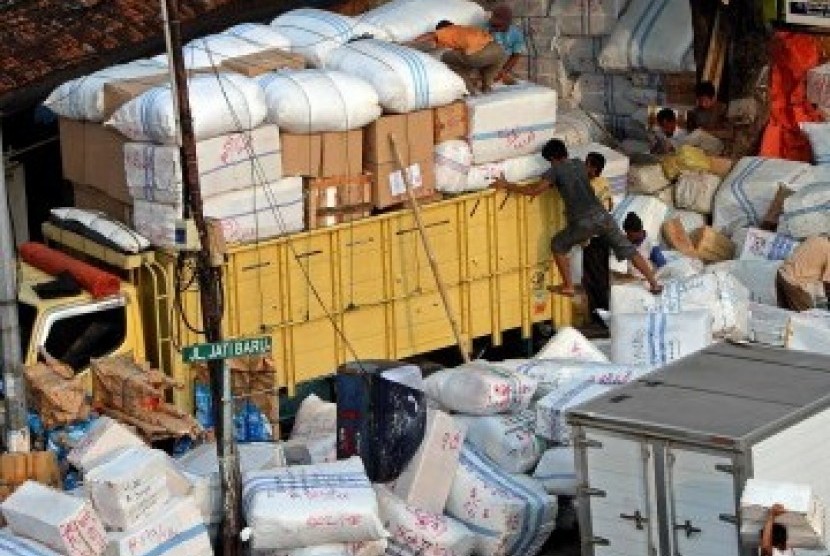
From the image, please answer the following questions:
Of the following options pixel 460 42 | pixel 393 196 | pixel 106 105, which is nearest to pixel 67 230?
pixel 106 105

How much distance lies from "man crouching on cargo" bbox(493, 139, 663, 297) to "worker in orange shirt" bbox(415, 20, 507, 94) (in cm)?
92

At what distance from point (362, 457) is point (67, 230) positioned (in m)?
3.40

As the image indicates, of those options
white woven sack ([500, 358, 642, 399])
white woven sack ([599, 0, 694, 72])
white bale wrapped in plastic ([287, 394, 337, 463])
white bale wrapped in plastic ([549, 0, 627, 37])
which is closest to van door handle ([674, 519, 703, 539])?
white woven sack ([500, 358, 642, 399])

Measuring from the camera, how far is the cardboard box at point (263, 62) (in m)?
19.0

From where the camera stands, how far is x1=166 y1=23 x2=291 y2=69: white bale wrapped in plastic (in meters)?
19.6

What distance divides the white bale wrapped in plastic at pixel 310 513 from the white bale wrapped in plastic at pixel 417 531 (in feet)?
0.97

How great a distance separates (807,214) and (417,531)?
625 centimetres

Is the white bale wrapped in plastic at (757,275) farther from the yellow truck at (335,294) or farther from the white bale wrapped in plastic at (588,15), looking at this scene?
the white bale wrapped in plastic at (588,15)

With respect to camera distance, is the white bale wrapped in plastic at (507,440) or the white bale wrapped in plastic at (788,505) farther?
the white bale wrapped in plastic at (507,440)

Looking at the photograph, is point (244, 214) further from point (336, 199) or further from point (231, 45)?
point (231, 45)

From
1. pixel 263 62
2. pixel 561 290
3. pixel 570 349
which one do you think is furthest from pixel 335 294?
pixel 561 290

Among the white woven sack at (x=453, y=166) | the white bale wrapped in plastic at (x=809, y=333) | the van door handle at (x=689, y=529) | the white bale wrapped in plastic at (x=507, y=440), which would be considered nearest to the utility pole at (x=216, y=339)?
the white bale wrapped in plastic at (x=507, y=440)

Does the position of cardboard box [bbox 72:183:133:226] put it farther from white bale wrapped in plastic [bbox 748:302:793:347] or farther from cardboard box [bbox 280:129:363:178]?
white bale wrapped in plastic [bbox 748:302:793:347]

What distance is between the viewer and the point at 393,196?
61.7 feet
